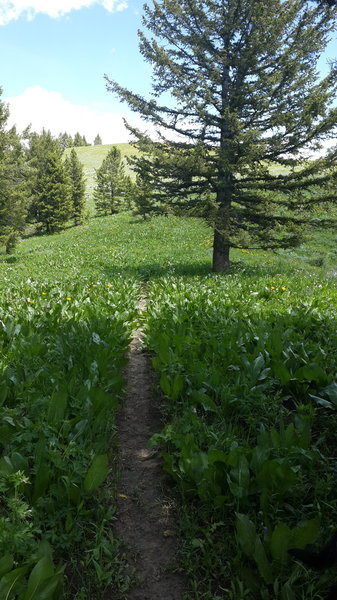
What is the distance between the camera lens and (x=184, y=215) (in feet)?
35.7

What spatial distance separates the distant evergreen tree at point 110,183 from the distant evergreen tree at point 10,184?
24730 mm

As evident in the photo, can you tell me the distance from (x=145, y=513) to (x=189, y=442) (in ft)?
1.90

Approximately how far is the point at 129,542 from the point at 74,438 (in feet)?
2.65

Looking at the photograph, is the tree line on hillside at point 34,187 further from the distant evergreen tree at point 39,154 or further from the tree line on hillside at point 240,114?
the tree line on hillside at point 240,114

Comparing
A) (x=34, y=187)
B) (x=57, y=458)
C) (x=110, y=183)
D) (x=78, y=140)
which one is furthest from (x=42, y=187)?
(x=78, y=140)

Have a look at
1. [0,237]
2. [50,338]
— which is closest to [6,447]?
[50,338]

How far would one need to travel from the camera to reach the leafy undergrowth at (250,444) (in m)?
1.96

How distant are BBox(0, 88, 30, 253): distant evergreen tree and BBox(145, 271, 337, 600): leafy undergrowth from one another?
16079mm

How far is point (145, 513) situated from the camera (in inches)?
101

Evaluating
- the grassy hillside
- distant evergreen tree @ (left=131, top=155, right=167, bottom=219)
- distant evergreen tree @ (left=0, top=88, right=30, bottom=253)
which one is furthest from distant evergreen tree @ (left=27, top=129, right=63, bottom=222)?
the grassy hillside

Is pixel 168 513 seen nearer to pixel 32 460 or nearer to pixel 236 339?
pixel 32 460

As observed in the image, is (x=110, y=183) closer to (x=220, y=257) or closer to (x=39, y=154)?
(x=39, y=154)

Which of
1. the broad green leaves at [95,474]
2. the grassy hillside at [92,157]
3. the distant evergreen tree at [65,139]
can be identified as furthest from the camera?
the distant evergreen tree at [65,139]

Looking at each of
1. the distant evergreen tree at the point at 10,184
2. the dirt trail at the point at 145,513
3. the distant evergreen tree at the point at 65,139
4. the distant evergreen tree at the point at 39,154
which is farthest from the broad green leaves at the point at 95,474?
the distant evergreen tree at the point at 65,139
